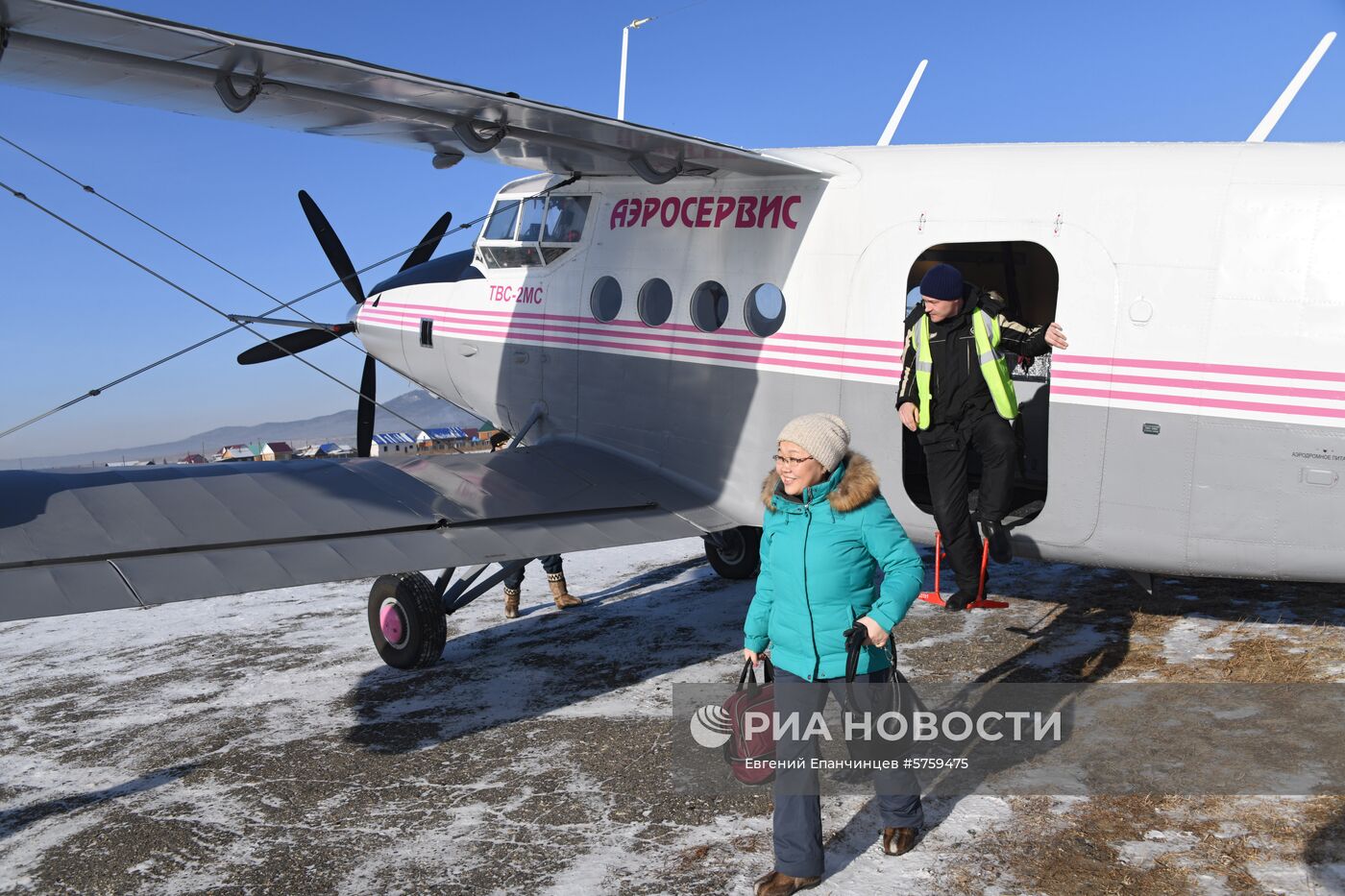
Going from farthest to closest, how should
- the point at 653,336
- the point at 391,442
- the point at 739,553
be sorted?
the point at 391,442, the point at 739,553, the point at 653,336

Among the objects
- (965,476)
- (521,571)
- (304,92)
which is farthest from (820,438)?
(521,571)

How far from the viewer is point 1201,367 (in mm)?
6148

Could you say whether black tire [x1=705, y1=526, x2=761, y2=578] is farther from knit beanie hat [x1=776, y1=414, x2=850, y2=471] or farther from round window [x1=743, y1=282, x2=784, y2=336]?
knit beanie hat [x1=776, y1=414, x2=850, y2=471]

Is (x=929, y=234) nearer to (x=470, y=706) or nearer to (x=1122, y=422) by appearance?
(x=1122, y=422)

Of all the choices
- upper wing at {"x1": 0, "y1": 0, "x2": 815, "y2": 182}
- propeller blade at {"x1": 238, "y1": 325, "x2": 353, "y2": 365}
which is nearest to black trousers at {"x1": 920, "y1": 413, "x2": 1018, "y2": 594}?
upper wing at {"x1": 0, "y1": 0, "x2": 815, "y2": 182}

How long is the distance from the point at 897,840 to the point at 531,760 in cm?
252

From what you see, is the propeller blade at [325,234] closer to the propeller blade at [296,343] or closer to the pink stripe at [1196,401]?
the propeller blade at [296,343]

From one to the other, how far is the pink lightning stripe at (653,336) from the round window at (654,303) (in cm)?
10

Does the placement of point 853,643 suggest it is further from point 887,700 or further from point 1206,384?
point 1206,384

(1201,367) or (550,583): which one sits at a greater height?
(1201,367)

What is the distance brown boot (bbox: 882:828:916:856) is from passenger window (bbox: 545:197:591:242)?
21.4ft

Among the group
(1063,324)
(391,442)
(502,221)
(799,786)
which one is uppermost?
(502,221)

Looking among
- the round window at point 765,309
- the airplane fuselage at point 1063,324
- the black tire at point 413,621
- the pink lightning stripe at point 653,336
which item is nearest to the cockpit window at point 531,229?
the airplane fuselage at point 1063,324

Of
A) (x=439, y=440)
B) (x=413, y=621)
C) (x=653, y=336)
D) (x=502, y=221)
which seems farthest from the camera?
(x=439, y=440)
